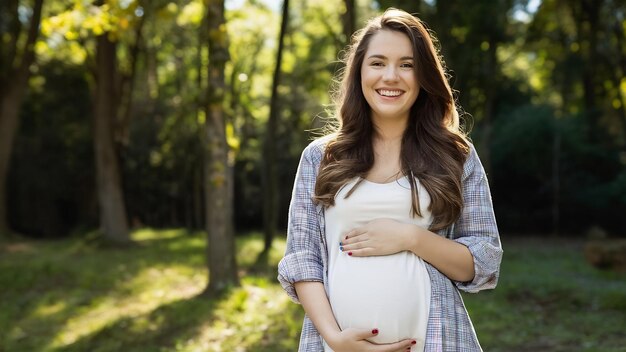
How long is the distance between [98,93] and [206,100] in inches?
303

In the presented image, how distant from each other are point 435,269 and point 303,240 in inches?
16.9

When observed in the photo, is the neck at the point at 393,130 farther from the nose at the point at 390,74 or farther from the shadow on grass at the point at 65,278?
the shadow on grass at the point at 65,278

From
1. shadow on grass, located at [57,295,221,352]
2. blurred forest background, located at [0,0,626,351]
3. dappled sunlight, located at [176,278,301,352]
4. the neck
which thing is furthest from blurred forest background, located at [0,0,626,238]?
the neck

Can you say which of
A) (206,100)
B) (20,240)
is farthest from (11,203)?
(206,100)

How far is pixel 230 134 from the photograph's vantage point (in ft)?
30.0

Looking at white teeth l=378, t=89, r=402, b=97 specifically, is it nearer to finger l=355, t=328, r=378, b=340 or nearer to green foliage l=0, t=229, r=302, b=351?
finger l=355, t=328, r=378, b=340

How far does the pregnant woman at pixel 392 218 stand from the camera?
2.29 metres

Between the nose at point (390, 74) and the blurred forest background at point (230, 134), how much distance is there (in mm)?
5936

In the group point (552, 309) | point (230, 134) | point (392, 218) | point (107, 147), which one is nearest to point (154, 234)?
point (107, 147)

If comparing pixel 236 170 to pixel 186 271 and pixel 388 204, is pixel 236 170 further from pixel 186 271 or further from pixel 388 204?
pixel 388 204

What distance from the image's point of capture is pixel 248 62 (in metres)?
22.3

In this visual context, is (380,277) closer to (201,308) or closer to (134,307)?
(201,308)

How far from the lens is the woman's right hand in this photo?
2.22 meters

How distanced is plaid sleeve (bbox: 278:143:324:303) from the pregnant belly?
10 centimetres
